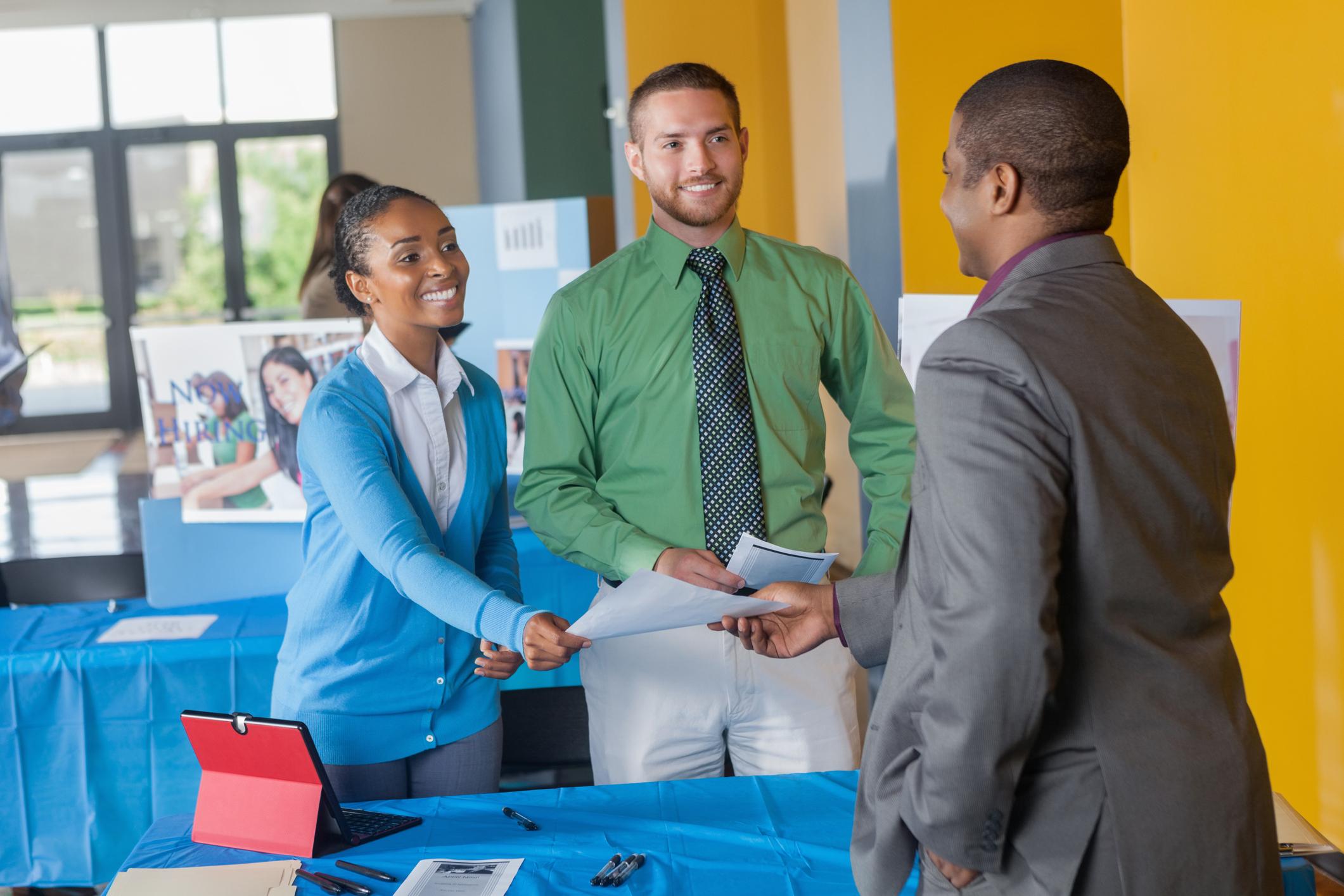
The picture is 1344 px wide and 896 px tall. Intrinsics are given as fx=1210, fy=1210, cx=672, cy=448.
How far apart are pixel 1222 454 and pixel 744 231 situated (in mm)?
1206

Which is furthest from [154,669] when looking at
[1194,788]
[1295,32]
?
[1295,32]

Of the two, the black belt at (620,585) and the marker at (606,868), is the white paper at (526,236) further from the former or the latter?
the marker at (606,868)

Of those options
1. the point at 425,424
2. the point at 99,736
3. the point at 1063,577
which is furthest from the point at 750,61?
the point at 1063,577

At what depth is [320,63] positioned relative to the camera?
11508mm

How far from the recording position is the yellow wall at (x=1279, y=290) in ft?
8.02

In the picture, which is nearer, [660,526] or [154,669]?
[660,526]

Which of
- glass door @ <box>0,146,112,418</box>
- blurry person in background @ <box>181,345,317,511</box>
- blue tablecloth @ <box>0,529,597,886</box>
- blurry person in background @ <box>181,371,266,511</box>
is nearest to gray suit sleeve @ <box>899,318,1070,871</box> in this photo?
blue tablecloth @ <box>0,529,597,886</box>

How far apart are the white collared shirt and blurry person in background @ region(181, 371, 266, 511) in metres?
1.28

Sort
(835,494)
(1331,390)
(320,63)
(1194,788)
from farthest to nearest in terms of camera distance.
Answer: (320,63) → (835,494) → (1331,390) → (1194,788)

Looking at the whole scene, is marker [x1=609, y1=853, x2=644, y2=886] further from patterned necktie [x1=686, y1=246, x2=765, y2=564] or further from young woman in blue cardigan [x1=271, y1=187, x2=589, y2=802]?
patterned necktie [x1=686, y1=246, x2=765, y2=564]

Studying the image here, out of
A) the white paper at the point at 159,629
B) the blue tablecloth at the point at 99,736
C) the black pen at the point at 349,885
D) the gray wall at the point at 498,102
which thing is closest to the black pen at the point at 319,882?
the black pen at the point at 349,885

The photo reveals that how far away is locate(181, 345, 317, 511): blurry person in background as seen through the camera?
3.19 metres

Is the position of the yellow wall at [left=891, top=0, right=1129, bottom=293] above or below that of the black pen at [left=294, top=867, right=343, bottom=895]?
above

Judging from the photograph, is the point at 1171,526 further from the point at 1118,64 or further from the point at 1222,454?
the point at 1118,64
